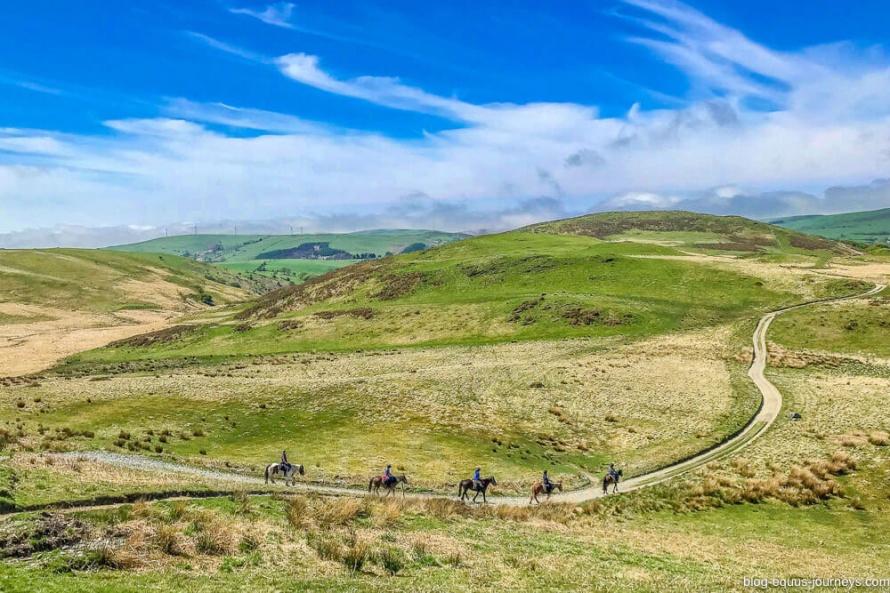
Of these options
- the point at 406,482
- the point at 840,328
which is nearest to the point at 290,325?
the point at 406,482

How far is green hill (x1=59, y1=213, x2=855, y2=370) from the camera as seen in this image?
103 m

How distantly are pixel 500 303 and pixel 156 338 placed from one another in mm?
83973

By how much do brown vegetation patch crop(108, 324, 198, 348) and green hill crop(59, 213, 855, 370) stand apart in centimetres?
287

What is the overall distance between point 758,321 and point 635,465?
67888 millimetres

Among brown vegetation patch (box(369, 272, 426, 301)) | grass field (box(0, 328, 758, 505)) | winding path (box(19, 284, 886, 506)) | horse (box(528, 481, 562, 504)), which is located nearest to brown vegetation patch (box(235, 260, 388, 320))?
brown vegetation patch (box(369, 272, 426, 301))

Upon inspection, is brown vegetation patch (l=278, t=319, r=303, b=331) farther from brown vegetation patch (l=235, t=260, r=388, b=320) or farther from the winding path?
the winding path

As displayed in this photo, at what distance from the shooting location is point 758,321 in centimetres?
9394

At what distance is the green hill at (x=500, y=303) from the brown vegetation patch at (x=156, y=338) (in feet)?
9.42

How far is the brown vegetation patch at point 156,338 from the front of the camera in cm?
12044

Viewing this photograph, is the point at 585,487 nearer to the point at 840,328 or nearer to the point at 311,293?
the point at 840,328

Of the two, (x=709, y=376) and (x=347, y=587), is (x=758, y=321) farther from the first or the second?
(x=347, y=587)

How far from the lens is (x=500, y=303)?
390 feet

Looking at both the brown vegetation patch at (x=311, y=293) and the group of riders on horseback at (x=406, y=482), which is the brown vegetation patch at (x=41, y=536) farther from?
the brown vegetation patch at (x=311, y=293)

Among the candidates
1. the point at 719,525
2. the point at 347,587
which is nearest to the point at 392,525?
the point at 347,587
